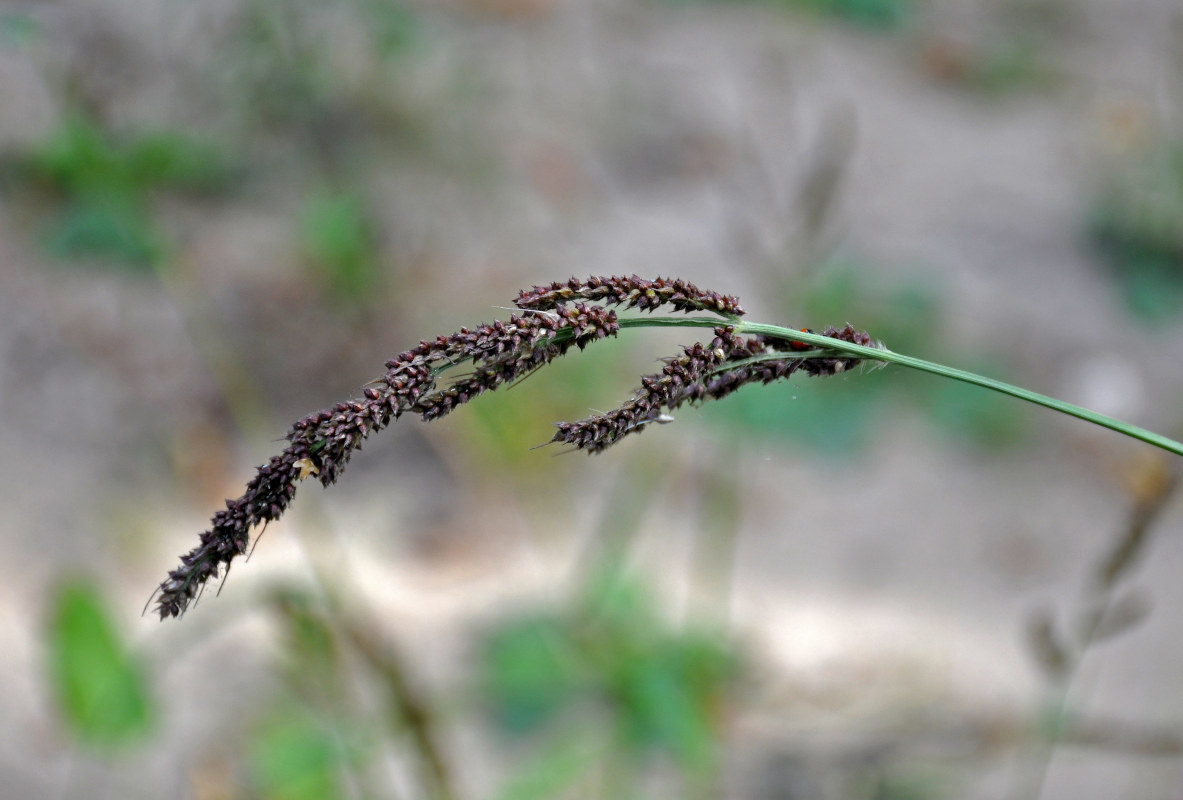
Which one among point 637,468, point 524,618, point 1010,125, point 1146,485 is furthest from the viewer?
point 1010,125

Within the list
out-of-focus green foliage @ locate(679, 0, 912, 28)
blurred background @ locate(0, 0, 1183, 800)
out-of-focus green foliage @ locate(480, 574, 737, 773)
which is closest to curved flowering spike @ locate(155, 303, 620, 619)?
blurred background @ locate(0, 0, 1183, 800)

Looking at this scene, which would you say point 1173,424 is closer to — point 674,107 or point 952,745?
point 952,745

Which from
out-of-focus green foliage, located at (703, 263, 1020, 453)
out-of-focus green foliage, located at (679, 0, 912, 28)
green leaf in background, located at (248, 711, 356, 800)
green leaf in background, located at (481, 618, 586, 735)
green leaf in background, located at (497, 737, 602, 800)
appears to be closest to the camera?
A: green leaf in background, located at (497, 737, 602, 800)

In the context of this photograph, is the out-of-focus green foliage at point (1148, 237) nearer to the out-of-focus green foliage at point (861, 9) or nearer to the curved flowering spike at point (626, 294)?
the out-of-focus green foliage at point (861, 9)

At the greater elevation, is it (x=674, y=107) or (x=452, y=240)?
(x=674, y=107)

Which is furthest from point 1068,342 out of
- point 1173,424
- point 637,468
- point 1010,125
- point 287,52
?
point 287,52

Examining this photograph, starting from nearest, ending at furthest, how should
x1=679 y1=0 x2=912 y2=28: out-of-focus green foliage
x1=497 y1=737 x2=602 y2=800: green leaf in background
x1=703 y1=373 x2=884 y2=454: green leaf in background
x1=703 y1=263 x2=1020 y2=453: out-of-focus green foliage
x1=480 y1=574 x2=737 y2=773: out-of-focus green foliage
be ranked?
x1=497 y1=737 x2=602 y2=800: green leaf in background
x1=480 y1=574 x2=737 y2=773: out-of-focus green foliage
x1=703 y1=373 x2=884 y2=454: green leaf in background
x1=703 y1=263 x2=1020 y2=453: out-of-focus green foliage
x1=679 y1=0 x2=912 y2=28: out-of-focus green foliage

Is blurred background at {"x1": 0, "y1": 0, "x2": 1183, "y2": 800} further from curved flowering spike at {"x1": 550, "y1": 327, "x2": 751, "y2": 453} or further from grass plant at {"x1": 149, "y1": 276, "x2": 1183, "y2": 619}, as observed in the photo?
curved flowering spike at {"x1": 550, "y1": 327, "x2": 751, "y2": 453}

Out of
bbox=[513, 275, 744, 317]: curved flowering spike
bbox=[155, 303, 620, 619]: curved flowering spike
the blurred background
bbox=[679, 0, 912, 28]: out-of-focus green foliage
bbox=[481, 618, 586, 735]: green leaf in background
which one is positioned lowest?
bbox=[155, 303, 620, 619]: curved flowering spike
